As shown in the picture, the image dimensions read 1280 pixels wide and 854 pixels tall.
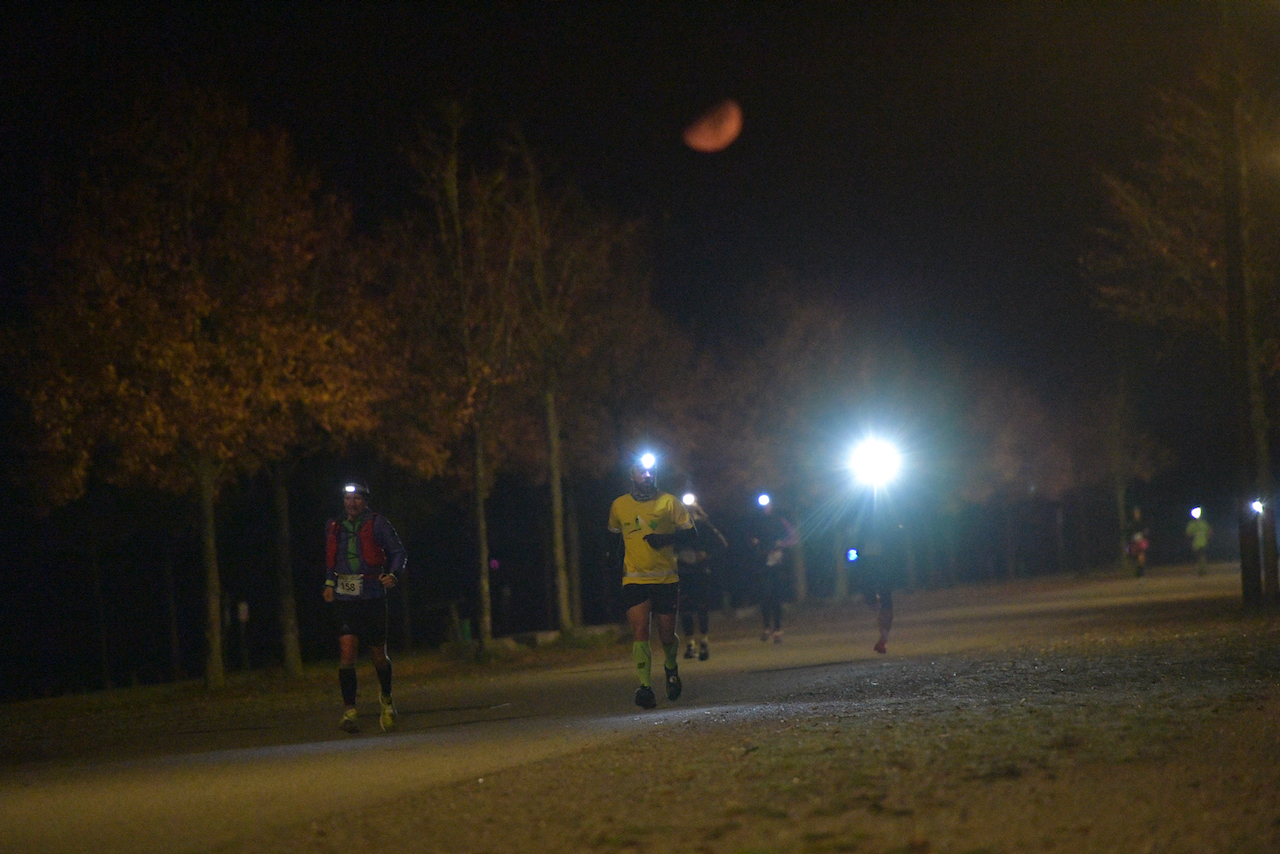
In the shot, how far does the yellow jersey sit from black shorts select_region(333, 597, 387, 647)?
2.10 meters

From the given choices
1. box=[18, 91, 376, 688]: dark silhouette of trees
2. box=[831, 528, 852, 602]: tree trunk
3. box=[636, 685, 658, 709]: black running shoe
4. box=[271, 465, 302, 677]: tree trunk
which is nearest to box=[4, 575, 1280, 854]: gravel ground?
box=[636, 685, 658, 709]: black running shoe

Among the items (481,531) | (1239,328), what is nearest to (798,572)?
(481,531)

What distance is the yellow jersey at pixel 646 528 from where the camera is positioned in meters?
12.5

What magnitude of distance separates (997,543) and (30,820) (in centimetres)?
6312

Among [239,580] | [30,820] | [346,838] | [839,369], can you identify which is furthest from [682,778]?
[839,369]

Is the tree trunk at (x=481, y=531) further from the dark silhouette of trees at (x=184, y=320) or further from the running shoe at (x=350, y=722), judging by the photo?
the running shoe at (x=350, y=722)

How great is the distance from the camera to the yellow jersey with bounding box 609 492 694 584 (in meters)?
12.5

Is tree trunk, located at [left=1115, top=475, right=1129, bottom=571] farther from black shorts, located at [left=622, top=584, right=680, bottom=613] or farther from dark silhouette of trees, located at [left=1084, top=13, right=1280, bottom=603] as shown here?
black shorts, located at [left=622, top=584, right=680, bottom=613]

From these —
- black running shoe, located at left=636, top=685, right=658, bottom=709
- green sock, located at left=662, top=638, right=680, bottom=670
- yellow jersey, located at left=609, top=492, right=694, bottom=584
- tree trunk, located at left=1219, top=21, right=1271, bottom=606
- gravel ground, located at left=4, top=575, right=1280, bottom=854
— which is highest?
tree trunk, located at left=1219, top=21, right=1271, bottom=606

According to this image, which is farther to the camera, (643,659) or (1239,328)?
(1239,328)

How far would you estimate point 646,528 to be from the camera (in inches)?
490

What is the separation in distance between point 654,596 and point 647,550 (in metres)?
0.41

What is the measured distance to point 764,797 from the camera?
7.74m

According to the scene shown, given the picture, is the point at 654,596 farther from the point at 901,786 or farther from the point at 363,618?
the point at 901,786
